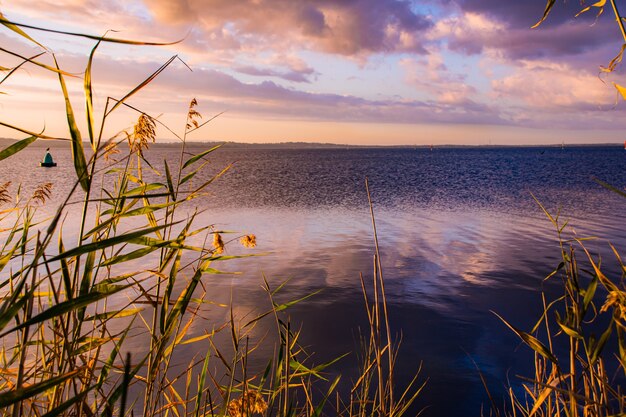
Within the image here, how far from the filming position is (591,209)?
25.0 m

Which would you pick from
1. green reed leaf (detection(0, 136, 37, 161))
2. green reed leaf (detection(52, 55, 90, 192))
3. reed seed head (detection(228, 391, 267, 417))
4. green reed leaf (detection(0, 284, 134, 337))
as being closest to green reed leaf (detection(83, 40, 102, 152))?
green reed leaf (detection(52, 55, 90, 192))

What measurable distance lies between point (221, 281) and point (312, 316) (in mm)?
3194

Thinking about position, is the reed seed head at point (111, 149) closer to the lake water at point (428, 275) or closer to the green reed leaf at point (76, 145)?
the green reed leaf at point (76, 145)

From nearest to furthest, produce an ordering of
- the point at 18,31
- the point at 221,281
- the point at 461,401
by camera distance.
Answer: the point at 18,31
the point at 461,401
the point at 221,281

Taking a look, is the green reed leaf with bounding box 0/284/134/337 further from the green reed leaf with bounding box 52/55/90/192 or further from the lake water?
the lake water

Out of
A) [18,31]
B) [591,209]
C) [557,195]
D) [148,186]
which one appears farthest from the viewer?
[557,195]

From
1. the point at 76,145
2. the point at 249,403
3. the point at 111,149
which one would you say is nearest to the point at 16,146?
the point at 76,145

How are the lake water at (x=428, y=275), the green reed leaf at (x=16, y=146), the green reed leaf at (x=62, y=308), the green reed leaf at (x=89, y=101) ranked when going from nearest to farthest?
the green reed leaf at (x=62, y=308), the green reed leaf at (x=89, y=101), the green reed leaf at (x=16, y=146), the lake water at (x=428, y=275)

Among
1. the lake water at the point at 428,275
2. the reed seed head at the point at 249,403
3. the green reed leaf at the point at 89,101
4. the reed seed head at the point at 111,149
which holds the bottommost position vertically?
the lake water at the point at 428,275

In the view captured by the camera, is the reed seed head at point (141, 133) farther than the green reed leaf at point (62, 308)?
Yes

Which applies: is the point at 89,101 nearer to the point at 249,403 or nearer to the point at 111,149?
the point at 111,149

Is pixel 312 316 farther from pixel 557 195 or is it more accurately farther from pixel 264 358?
pixel 557 195

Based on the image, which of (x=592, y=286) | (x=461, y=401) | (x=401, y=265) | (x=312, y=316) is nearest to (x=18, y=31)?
(x=592, y=286)

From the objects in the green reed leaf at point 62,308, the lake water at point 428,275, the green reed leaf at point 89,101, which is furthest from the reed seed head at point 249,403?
the green reed leaf at point 89,101
